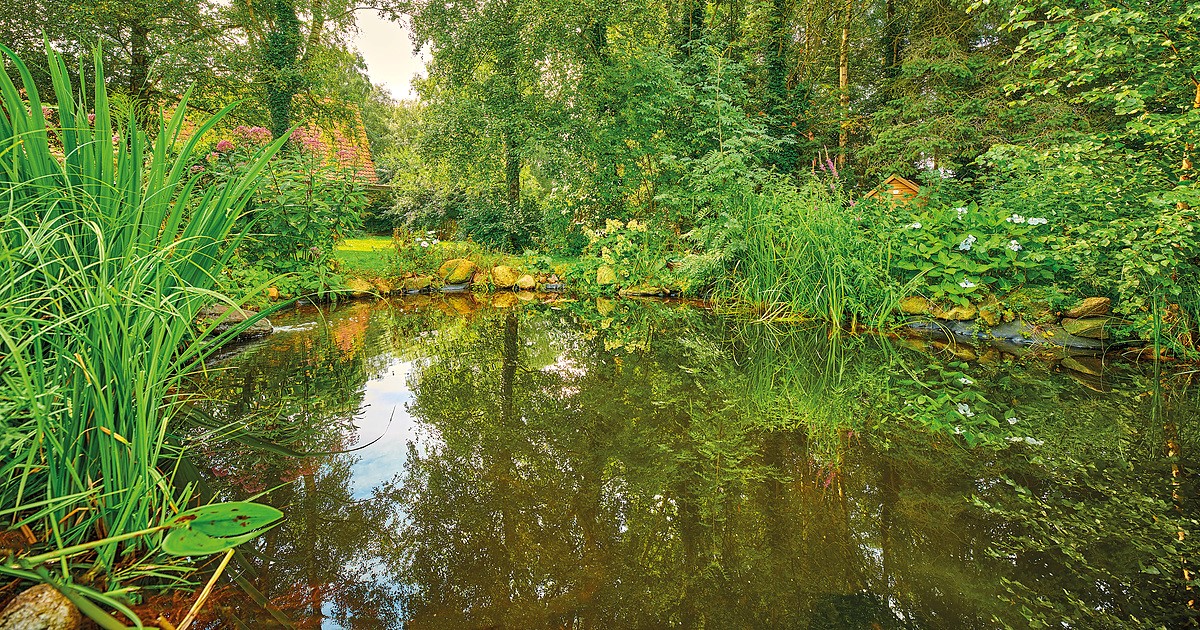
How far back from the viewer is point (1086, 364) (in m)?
3.56

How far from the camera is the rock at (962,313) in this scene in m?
4.60

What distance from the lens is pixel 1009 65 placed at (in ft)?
29.3

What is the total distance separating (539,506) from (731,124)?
6.99 metres

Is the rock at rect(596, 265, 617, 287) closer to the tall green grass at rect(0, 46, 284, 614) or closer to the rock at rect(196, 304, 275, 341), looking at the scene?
the rock at rect(196, 304, 275, 341)

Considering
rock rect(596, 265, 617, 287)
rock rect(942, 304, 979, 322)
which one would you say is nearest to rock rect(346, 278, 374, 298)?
rock rect(596, 265, 617, 287)

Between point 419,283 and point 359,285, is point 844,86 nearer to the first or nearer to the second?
point 419,283

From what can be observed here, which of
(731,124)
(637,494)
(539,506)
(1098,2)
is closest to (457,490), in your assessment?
(539,506)

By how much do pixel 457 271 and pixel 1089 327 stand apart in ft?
23.8

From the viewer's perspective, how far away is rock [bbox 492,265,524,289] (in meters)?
8.28

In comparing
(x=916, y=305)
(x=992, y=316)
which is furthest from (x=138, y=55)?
(x=992, y=316)

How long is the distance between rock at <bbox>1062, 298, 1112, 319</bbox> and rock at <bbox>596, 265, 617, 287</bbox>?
16.4 ft

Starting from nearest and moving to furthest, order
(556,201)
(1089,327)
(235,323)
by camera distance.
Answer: (1089,327) → (235,323) → (556,201)

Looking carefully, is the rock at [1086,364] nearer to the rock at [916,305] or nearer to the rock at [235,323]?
the rock at [916,305]

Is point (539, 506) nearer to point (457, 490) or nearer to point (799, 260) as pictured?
point (457, 490)
